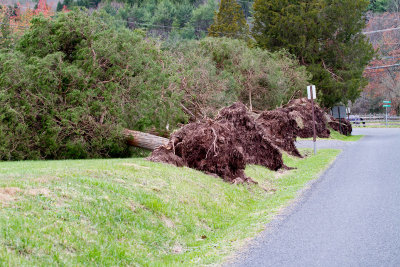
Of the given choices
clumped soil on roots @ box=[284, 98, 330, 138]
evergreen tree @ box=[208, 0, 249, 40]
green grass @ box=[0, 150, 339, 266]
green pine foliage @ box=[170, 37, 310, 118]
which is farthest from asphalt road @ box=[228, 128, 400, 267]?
evergreen tree @ box=[208, 0, 249, 40]

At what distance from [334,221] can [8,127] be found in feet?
48.3

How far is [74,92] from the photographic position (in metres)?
20.0

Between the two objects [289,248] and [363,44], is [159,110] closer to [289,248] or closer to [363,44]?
[289,248]

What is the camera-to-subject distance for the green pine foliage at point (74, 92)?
19.8 metres

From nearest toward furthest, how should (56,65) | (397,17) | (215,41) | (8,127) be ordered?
(8,127)
(56,65)
(215,41)
(397,17)

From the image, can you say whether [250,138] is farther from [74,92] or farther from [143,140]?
[74,92]

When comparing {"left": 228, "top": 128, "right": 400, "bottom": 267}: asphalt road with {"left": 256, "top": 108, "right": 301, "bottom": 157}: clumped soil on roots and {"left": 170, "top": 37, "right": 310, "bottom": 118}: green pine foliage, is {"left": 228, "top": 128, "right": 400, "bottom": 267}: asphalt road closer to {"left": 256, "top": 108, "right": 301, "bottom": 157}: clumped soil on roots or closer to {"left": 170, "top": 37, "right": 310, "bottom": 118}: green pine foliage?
{"left": 256, "top": 108, "right": 301, "bottom": 157}: clumped soil on roots

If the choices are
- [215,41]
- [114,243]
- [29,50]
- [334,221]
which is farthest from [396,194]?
[215,41]

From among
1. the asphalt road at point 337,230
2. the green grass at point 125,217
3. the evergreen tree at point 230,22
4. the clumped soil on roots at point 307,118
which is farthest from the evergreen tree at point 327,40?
the green grass at point 125,217

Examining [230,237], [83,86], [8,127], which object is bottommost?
[230,237]

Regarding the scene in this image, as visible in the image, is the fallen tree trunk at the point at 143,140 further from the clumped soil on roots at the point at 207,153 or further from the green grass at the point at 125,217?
the green grass at the point at 125,217

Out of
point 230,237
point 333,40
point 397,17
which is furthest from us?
point 397,17

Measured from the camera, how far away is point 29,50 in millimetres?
21906

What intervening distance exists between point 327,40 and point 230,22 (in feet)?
49.7
